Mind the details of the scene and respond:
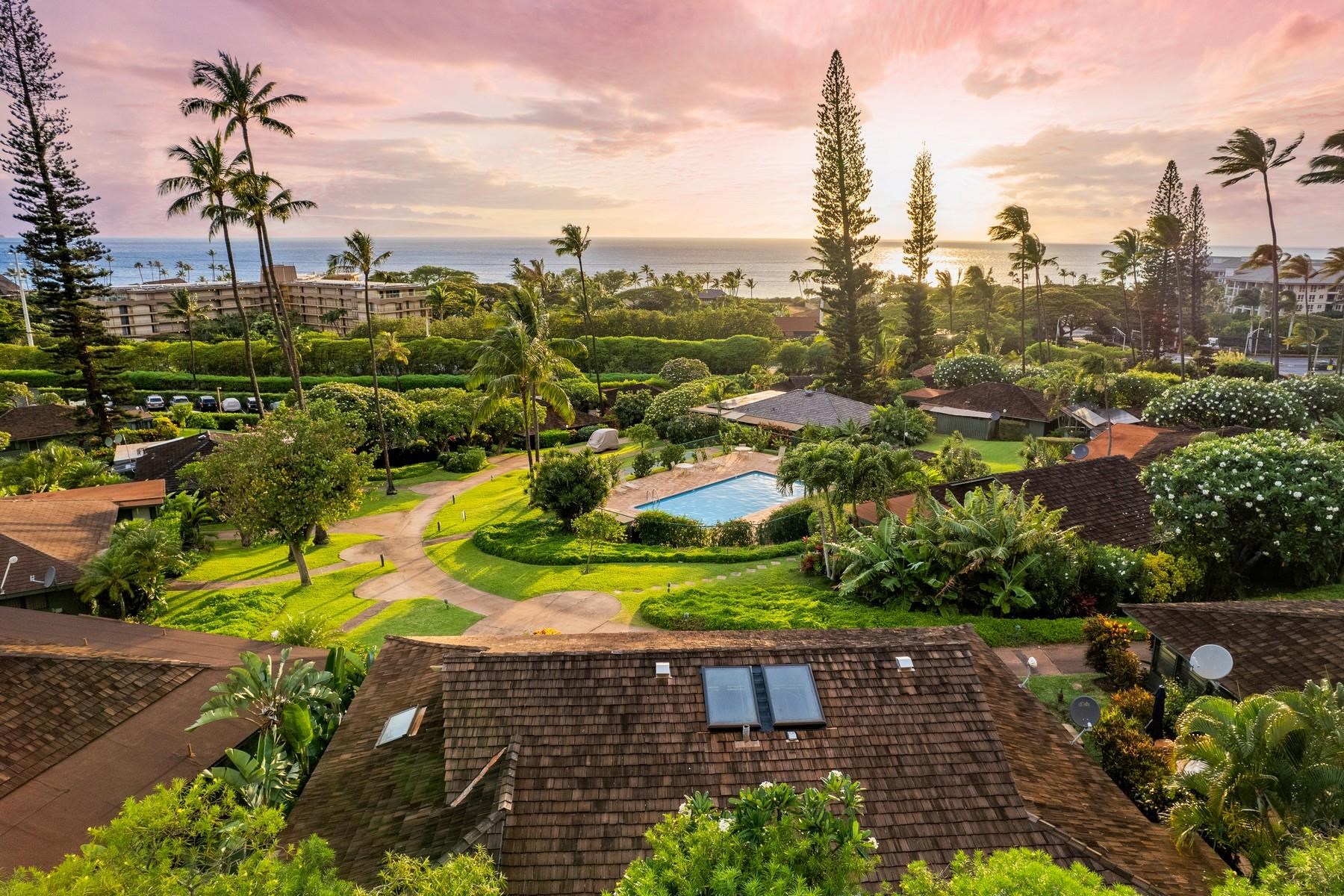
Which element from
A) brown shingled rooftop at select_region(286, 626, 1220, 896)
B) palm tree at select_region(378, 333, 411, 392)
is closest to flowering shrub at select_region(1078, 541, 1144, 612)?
brown shingled rooftop at select_region(286, 626, 1220, 896)

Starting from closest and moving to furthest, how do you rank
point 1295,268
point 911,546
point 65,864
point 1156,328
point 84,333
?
point 65,864 < point 911,546 < point 84,333 < point 1295,268 < point 1156,328

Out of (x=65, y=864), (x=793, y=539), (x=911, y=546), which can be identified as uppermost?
(x=65, y=864)

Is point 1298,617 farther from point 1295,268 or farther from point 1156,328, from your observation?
point 1156,328

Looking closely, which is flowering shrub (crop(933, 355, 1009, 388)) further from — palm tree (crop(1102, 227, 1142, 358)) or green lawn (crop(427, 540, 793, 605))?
green lawn (crop(427, 540, 793, 605))

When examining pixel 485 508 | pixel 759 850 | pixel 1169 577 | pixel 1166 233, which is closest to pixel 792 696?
pixel 759 850

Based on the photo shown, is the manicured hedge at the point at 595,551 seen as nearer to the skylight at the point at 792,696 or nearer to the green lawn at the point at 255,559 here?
the green lawn at the point at 255,559

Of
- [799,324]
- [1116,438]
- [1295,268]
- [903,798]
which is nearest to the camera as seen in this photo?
[903,798]

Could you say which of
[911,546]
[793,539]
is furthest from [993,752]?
[793,539]

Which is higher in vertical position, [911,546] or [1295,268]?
[1295,268]
